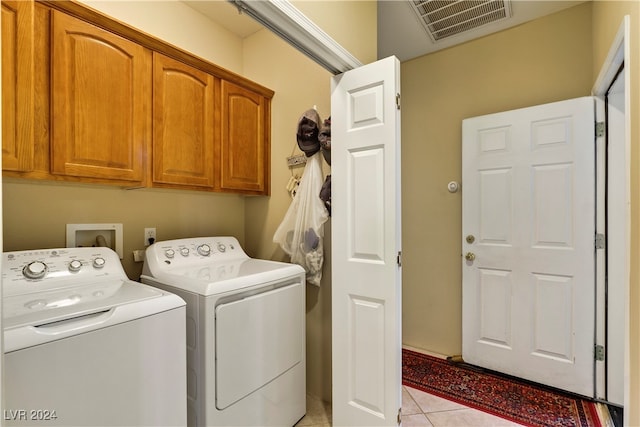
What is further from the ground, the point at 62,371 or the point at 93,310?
the point at 93,310

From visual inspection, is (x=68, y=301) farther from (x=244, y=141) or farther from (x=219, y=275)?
(x=244, y=141)

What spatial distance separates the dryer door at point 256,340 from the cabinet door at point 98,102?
0.91m

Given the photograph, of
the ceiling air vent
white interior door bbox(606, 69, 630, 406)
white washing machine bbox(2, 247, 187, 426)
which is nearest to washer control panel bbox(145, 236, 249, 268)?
white washing machine bbox(2, 247, 187, 426)

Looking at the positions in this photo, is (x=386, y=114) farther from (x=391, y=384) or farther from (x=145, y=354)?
(x=145, y=354)

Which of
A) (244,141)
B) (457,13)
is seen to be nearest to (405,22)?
(457,13)

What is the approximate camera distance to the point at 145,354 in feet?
4.02

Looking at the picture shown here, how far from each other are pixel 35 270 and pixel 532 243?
2.88 metres

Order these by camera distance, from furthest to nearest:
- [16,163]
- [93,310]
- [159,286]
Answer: [159,286], [16,163], [93,310]

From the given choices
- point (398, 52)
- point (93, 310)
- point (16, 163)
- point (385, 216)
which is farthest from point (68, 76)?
point (398, 52)

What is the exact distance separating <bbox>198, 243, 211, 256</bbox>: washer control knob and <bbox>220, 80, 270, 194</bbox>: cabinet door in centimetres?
39

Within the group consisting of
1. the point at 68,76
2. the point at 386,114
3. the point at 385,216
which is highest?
the point at 68,76

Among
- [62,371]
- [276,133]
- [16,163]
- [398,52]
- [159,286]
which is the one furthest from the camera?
[398,52]

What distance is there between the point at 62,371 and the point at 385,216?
54.4 inches

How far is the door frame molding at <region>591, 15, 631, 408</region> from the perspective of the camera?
1.36m
